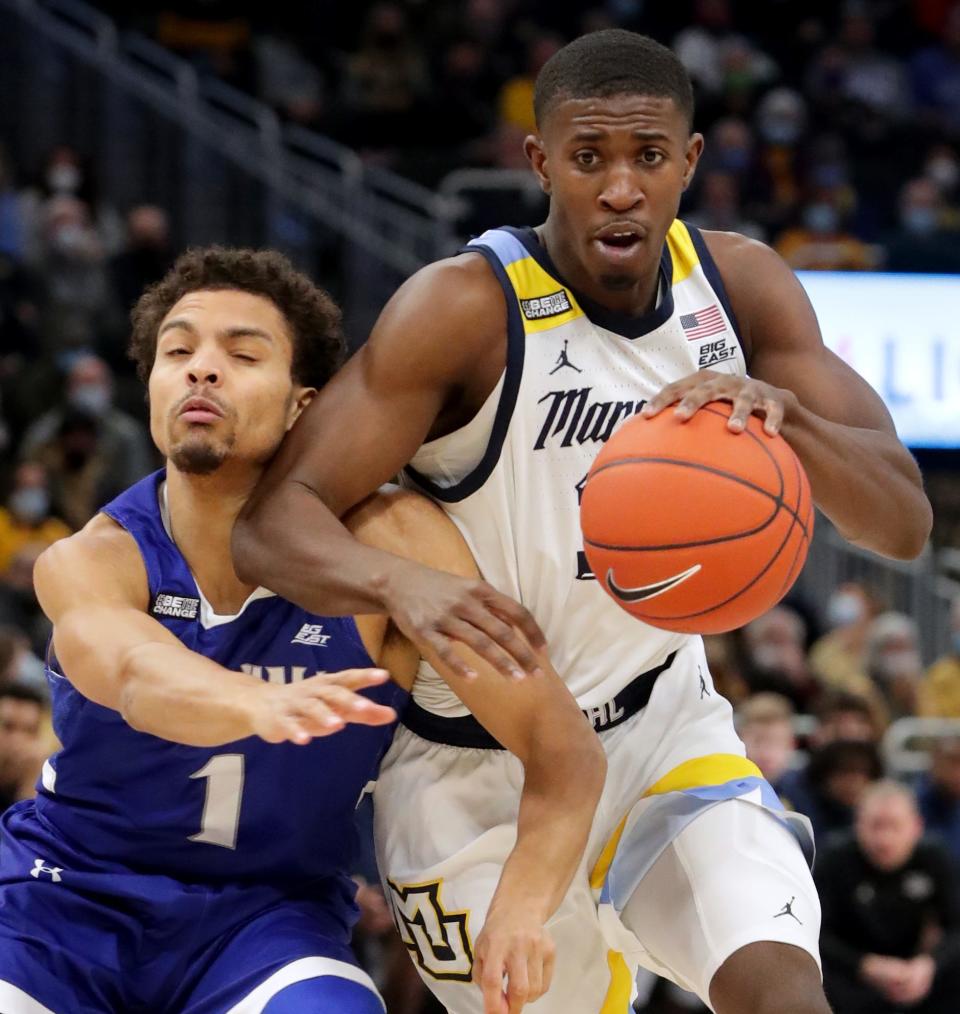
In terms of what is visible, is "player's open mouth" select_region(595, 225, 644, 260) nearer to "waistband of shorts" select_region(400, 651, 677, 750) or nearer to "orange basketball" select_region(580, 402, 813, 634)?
"orange basketball" select_region(580, 402, 813, 634)

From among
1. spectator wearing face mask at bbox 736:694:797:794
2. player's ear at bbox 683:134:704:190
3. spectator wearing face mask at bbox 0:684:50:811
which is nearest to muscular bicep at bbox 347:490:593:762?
player's ear at bbox 683:134:704:190

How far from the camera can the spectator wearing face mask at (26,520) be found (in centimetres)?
969

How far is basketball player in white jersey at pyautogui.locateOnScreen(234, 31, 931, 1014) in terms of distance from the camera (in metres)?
3.66

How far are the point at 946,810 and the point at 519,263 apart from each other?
578 cm

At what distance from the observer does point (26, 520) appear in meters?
9.75

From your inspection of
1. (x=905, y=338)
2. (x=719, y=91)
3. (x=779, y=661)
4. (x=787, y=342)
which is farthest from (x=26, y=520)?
(x=719, y=91)

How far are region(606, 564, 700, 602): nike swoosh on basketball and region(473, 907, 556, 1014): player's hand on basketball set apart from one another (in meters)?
0.63

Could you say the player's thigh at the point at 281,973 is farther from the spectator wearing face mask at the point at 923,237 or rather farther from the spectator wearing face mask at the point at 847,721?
the spectator wearing face mask at the point at 923,237

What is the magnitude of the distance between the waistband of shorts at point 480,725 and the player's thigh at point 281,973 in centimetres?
54

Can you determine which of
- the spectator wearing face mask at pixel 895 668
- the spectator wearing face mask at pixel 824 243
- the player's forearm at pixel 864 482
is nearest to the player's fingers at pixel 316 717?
the player's forearm at pixel 864 482

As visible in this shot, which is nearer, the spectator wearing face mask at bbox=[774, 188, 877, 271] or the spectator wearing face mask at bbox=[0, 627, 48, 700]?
the spectator wearing face mask at bbox=[0, 627, 48, 700]

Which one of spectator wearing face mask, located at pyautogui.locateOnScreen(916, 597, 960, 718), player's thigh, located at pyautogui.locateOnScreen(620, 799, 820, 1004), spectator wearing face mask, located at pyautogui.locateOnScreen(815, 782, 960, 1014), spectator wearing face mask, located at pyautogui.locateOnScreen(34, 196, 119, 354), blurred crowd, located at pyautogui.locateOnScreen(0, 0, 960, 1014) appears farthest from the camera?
spectator wearing face mask, located at pyautogui.locateOnScreen(34, 196, 119, 354)

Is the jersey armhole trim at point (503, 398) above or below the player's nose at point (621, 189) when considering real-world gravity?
below

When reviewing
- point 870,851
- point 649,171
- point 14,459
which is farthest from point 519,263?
point 14,459
